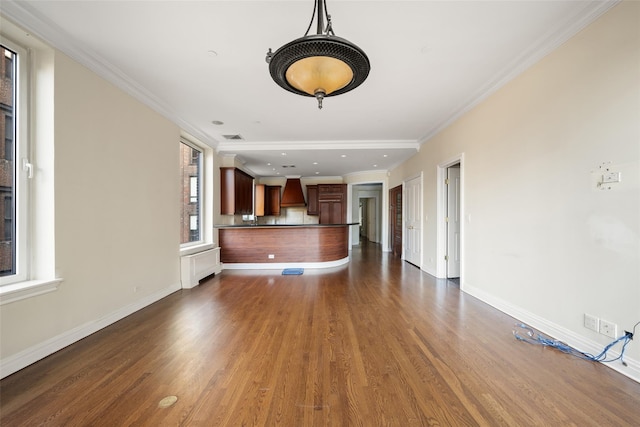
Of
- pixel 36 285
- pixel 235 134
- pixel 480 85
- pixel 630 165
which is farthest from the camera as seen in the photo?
pixel 235 134

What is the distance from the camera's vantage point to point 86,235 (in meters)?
2.40

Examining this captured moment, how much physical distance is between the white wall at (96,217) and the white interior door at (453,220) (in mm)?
4636

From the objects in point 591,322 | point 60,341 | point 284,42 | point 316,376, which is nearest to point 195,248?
point 60,341

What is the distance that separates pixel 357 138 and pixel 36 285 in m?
4.85

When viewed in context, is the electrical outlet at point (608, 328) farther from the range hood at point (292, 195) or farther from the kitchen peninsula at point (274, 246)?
the range hood at point (292, 195)

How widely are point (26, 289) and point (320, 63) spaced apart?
8.92 ft

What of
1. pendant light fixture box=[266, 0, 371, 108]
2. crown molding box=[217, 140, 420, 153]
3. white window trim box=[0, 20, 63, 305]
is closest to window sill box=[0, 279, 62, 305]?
white window trim box=[0, 20, 63, 305]

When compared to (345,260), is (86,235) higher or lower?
higher

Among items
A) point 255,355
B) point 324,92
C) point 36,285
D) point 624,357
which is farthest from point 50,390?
point 624,357

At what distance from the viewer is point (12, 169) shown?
2.02 m

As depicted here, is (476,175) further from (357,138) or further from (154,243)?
(154,243)

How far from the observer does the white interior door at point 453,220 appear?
4395 mm

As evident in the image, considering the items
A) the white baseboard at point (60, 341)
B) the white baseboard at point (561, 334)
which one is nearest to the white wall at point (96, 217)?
the white baseboard at point (60, 341)

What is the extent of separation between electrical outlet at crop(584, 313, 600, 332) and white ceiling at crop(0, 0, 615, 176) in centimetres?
236
